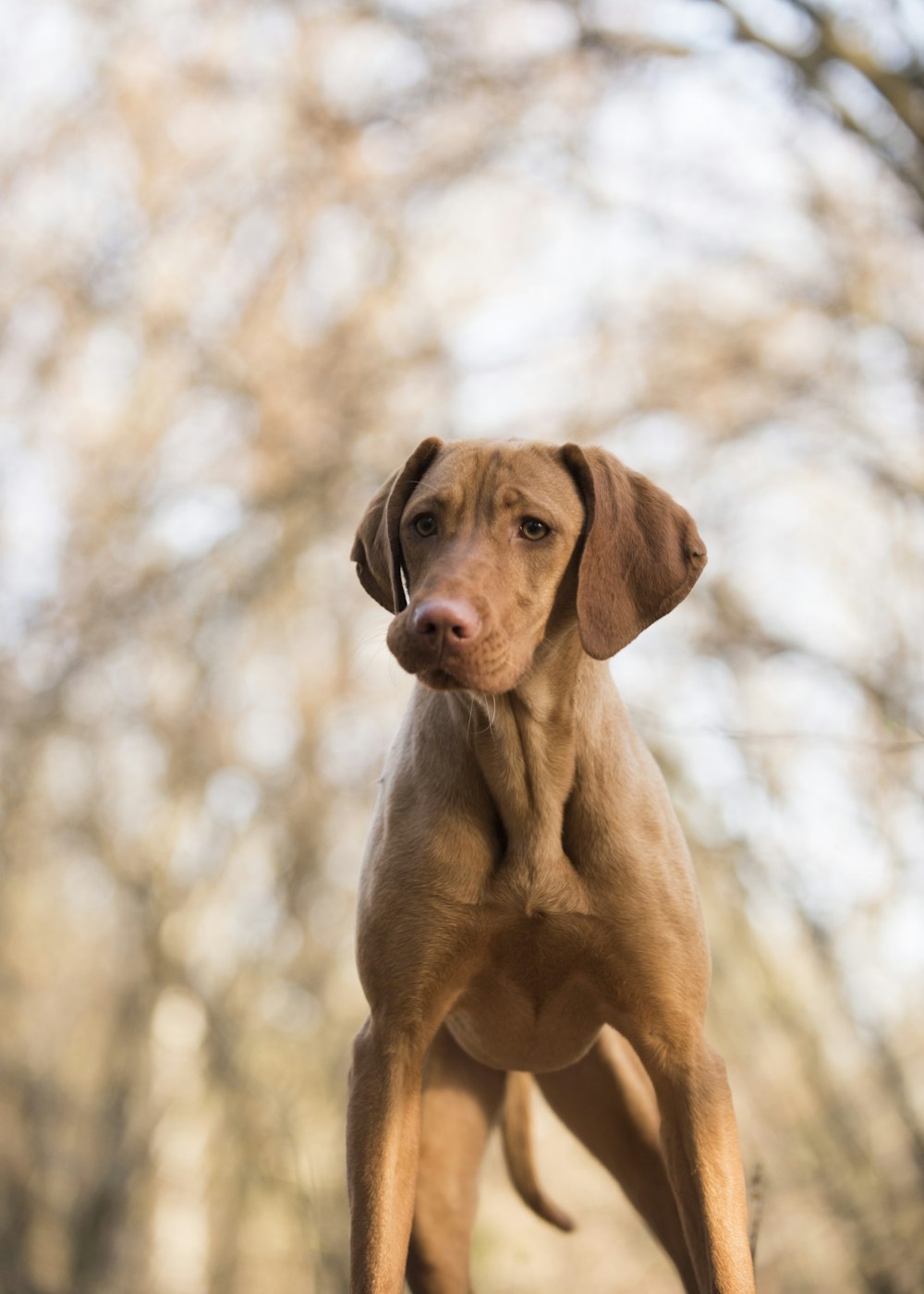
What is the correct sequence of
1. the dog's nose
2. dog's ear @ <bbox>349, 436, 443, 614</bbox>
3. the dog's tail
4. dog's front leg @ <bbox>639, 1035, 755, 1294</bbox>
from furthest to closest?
the dog's tail → dog's ear @ <bbox>349, 436, 443, 614</bbox> → dog's front leg @ <bbox>639, 1035, 755, 1294</bbox> → the dog's nose

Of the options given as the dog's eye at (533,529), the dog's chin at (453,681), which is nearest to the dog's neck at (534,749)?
the dog's eye at (533,529)

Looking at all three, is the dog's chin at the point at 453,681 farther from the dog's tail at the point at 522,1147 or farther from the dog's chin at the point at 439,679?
the dog's tail at the point at 522,1147

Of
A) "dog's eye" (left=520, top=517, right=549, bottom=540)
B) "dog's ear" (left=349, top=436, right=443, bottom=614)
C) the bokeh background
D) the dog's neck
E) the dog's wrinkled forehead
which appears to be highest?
the dog's wrinkled forehead

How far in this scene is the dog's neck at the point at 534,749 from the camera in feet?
11.7

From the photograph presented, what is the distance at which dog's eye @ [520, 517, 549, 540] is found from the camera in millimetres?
3559

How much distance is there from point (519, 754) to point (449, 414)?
32.5 feet

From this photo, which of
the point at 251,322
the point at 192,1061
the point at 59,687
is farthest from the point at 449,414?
the point at 192,1061

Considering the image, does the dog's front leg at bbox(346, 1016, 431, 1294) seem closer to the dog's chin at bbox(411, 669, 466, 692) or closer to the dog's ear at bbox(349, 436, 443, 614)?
the dog's chin at bbox(411, 669, 466, 692)

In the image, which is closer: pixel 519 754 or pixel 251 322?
pixel 519 754

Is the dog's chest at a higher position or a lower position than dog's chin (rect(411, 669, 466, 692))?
lower

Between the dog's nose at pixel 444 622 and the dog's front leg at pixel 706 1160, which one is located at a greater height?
the dog's nose at pixel 444 622

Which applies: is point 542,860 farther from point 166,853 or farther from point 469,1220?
point 166,853

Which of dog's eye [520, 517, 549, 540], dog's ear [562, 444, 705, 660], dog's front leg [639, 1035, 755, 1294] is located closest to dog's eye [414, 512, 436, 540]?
dog's eye [520, 517, 549, 540]

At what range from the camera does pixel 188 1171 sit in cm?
1354
